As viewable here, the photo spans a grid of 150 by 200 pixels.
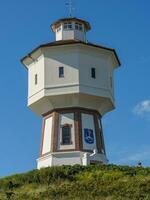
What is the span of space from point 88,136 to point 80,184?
1052 centimetres

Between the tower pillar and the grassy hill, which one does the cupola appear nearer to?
the tower pillar

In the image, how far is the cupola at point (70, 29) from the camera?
45000 millimetres

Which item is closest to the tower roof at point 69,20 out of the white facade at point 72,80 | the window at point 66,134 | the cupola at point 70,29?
the cupola at point 70,29

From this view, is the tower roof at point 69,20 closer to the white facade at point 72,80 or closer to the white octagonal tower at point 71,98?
the white octagonal tower at point 71,98

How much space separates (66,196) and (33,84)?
16550 millimetres

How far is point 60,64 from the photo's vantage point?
41.1 meters

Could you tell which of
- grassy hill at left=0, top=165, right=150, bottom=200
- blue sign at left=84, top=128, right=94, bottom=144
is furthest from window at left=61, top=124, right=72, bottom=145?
grassy hill at left=0, top=165, right=150, bottom=200

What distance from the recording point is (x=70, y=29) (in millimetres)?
45219

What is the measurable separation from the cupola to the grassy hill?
45.1 ft

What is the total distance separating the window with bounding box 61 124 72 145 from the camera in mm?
40375

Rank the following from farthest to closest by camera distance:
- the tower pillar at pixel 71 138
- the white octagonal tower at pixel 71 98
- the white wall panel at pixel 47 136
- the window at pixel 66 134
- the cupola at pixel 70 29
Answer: the cupola at pixel 70 29, the white wall panel at pixel 47 136, the window at pixel 66 134, the white octagonal tower at pixel 71 98, the tower pillar at pixel 71 138

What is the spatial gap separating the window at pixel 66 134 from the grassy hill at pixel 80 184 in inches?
234

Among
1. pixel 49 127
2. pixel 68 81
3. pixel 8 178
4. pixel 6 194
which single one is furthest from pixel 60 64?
pixel 6 194

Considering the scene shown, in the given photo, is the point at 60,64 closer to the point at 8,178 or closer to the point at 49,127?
the point at 49,127
